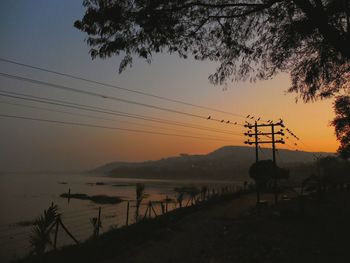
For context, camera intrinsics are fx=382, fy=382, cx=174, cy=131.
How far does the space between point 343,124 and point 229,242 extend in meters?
32.4

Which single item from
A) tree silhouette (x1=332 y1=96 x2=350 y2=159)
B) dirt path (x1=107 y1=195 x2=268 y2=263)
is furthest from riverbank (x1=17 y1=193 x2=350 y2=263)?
tree silhouette (x1=332 y1=96 x2=350 y2=159)

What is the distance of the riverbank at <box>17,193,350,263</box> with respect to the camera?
14091mm

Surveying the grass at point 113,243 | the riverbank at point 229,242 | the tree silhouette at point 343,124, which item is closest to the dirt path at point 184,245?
the riverbank at point 229,242

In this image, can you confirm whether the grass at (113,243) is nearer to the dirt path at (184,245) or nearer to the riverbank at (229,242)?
the riverbank at (229,242)

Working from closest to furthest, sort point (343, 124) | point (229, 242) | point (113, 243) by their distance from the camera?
point (229, 242) < point (113, 243) < point (343, 124)

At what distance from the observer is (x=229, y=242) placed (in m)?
17.0

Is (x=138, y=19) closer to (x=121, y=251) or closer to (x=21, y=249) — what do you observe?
(x=121, y=251)

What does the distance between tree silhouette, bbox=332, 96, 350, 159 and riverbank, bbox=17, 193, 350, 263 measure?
17582mm

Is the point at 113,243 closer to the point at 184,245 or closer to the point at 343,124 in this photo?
the point at 184,245

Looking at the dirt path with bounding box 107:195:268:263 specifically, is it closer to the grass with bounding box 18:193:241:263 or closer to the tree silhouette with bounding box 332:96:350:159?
the grass with bounding box 18:193:241:263

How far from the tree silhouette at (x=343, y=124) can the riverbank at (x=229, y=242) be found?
1758cm

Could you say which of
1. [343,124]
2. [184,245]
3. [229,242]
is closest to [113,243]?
[184,245]

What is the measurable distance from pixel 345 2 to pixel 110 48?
6.81 m

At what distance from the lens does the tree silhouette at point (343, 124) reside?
38969mm
